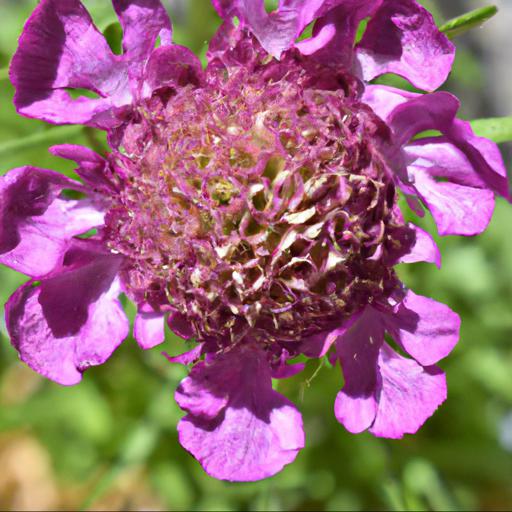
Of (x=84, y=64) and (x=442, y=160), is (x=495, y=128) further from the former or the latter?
(x=84, y=64)

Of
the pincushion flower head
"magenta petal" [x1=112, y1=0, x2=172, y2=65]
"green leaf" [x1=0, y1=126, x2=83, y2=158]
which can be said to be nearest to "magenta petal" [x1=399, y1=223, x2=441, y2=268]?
the pincushion flower head

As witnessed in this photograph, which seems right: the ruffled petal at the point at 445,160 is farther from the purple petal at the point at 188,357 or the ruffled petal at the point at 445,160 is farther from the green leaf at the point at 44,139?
the green leaf at the point at 44,139

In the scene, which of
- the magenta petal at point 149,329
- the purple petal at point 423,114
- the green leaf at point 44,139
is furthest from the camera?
the green leaf at point 44,139

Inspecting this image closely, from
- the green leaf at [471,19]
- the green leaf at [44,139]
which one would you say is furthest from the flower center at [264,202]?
the green leaf at [44,139]

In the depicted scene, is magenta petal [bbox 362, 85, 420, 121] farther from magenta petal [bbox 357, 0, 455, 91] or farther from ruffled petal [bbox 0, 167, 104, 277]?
ruffled petal [bbox 0, 167, 104, 277]

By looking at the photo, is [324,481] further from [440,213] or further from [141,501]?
[440,213]

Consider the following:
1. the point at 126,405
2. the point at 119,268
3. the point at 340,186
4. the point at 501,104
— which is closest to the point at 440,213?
the point at 340,186

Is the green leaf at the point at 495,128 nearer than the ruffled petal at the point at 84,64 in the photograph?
No
